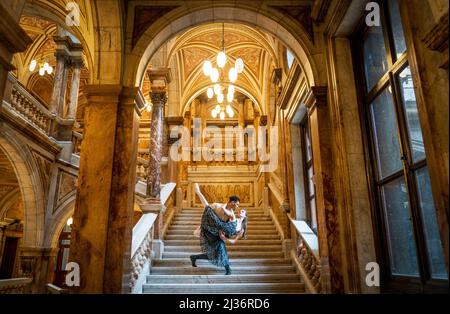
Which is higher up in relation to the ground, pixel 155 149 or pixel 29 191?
pixel 155 149

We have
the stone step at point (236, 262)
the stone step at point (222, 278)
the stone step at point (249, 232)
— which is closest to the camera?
the stone step at point (222, 278)

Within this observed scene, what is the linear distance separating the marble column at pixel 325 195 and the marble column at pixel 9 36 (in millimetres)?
2999

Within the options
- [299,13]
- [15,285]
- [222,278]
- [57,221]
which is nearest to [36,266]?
[15,285]

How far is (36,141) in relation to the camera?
306 inches

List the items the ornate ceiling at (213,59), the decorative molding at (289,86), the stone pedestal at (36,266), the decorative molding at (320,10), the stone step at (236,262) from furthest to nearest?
the ornate ceiling at (213,59)
the stone pedestal at (36,266)
the stone step at (236,262)
the decorative molding at (289,86)
the decorative molding at (320,10)

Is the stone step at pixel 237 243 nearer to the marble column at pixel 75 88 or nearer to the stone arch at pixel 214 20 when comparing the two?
the stone arch at pixel 214 20

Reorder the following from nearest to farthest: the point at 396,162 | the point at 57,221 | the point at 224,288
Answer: the point at 396,162
the point at 224,288
the point at 57,221

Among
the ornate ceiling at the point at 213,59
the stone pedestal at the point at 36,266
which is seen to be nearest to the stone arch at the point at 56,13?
the ornate ceiling at the point at 213,59

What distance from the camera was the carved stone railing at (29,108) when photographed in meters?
7.15

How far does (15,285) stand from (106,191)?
5231 millimetres

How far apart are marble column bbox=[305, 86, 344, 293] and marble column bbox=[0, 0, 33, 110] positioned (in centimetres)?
300

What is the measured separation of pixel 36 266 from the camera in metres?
7.97

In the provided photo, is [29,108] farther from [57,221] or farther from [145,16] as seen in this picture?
[145,16]
